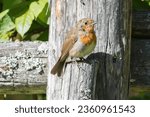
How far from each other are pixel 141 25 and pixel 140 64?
26cm

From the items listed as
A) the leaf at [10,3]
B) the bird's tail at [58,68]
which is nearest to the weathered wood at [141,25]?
the bird's tail at [58,68]

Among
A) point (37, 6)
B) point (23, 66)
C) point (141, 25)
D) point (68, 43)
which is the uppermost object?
point (37, 6)

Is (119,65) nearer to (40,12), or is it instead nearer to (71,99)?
(71,99)

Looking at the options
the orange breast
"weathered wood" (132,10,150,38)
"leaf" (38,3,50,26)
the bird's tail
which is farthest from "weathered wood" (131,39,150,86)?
"leaf" (38,3,50,26)

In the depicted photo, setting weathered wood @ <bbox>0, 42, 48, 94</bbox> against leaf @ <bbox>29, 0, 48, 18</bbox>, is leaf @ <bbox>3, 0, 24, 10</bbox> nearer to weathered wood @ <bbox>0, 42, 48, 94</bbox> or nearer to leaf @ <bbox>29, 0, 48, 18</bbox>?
leaf @ <bbox>29, 0, 48, 18</bbox>

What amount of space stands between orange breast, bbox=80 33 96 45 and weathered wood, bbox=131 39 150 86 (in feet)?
1.11

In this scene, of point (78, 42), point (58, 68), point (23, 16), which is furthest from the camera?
point (23, 16)

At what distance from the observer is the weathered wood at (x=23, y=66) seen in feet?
14.6

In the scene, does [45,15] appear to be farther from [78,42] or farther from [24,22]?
[78,42]

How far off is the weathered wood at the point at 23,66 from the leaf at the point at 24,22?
0.28m

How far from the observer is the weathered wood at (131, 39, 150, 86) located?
4.46m

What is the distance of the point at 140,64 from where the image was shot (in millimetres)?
4465

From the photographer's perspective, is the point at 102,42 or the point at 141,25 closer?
the point at 102,42

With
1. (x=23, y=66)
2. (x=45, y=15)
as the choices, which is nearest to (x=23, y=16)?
(x=45, y=15)
